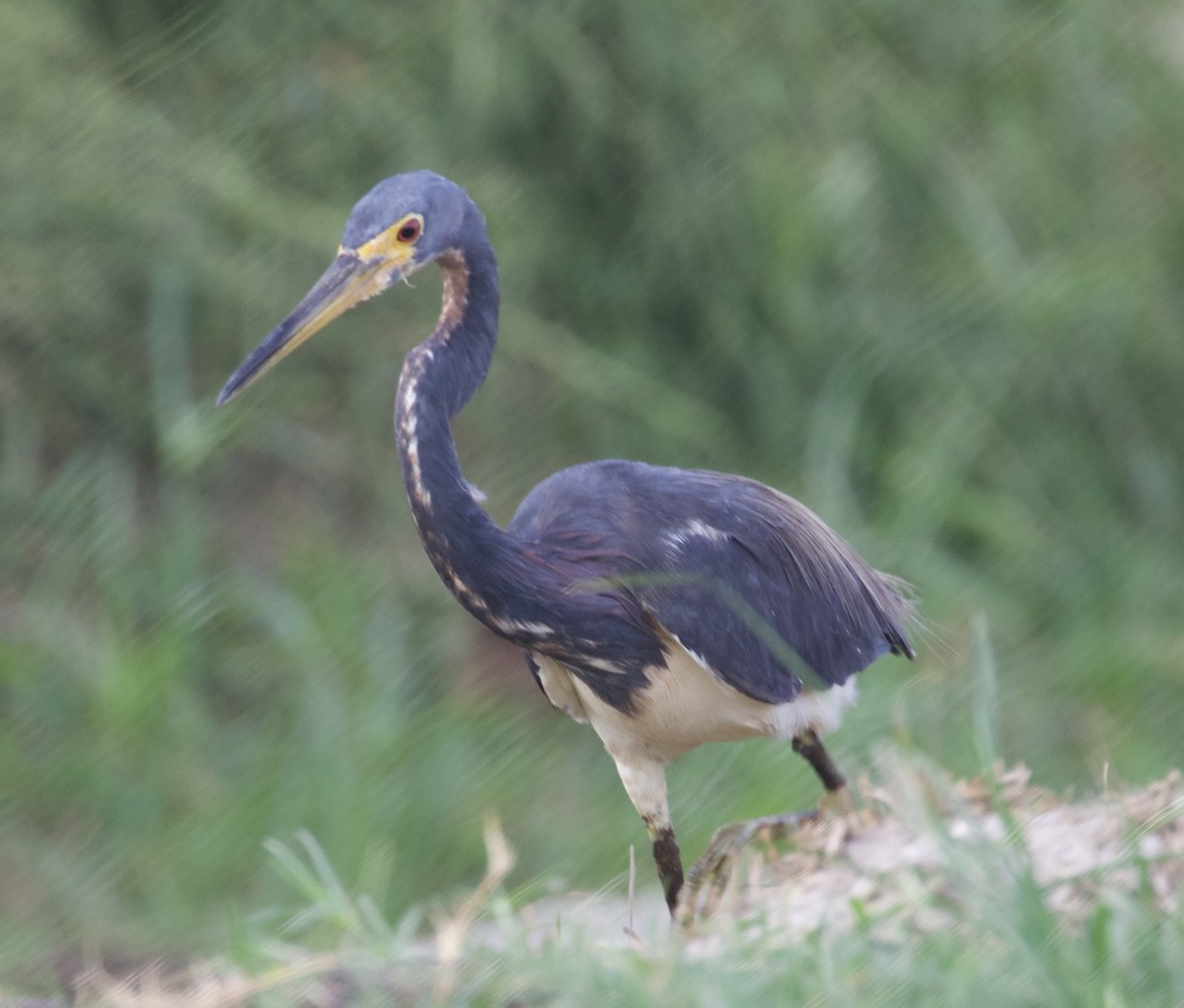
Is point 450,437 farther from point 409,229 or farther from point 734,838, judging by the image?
point 734,838

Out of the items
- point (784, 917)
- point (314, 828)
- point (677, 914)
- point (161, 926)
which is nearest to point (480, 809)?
point (314, 828)

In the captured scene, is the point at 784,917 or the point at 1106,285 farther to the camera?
the point at 1106,285

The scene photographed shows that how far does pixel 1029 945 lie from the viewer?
82.4 inches

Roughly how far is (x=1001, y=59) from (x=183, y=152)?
7.94 feet

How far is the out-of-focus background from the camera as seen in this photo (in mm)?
4348

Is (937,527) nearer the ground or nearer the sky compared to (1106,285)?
nearer the ground

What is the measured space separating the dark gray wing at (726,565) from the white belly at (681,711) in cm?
5

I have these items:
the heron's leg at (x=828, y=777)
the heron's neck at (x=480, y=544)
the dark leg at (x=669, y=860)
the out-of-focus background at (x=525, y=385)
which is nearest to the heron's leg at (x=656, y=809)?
the dark leg at (x=669, y=860)

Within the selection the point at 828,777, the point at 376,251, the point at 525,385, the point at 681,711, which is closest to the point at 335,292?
the point at 376,251

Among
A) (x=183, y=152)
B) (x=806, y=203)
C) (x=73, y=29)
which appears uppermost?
(x=73, y=29)

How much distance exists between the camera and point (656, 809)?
10.5ft

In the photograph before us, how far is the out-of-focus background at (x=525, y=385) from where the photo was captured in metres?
4.35

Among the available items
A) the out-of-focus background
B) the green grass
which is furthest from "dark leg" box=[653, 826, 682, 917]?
the out-of-focus background

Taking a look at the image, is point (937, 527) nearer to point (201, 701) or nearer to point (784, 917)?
point (201, 701)
